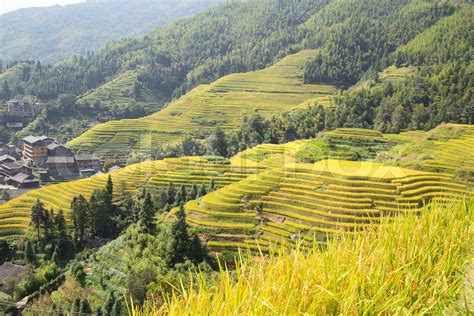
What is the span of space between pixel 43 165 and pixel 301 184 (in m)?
36.2

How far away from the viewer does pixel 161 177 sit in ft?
92.4

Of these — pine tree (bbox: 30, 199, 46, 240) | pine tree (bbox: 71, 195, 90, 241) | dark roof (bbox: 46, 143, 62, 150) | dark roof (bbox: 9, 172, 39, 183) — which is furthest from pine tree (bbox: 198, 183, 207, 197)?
dark roof (bbox: 46, 143, 62, 150)

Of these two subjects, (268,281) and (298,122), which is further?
(298,122)

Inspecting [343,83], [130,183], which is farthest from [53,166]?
[343,83]

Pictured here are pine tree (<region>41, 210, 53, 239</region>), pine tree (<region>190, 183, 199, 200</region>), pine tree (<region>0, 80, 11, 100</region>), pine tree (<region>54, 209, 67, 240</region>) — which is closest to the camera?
pine tree (<region>41, 210, 53, 239</region>)

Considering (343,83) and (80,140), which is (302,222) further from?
(343,83)

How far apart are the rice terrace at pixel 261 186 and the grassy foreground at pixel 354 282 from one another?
1cm

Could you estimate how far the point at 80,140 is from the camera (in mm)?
49094

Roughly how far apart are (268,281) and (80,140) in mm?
51023

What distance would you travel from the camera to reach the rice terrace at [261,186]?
216 centimetres

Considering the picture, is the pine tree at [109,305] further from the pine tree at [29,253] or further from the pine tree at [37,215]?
the pine tree at [37,215]

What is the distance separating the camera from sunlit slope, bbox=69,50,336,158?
48375 mm

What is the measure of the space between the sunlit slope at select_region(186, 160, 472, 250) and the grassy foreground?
47.7 feet

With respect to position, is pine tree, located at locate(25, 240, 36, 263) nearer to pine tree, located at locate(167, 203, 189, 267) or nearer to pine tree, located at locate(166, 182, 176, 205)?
pine tree, located at locate(166, 182, 176, 205)
